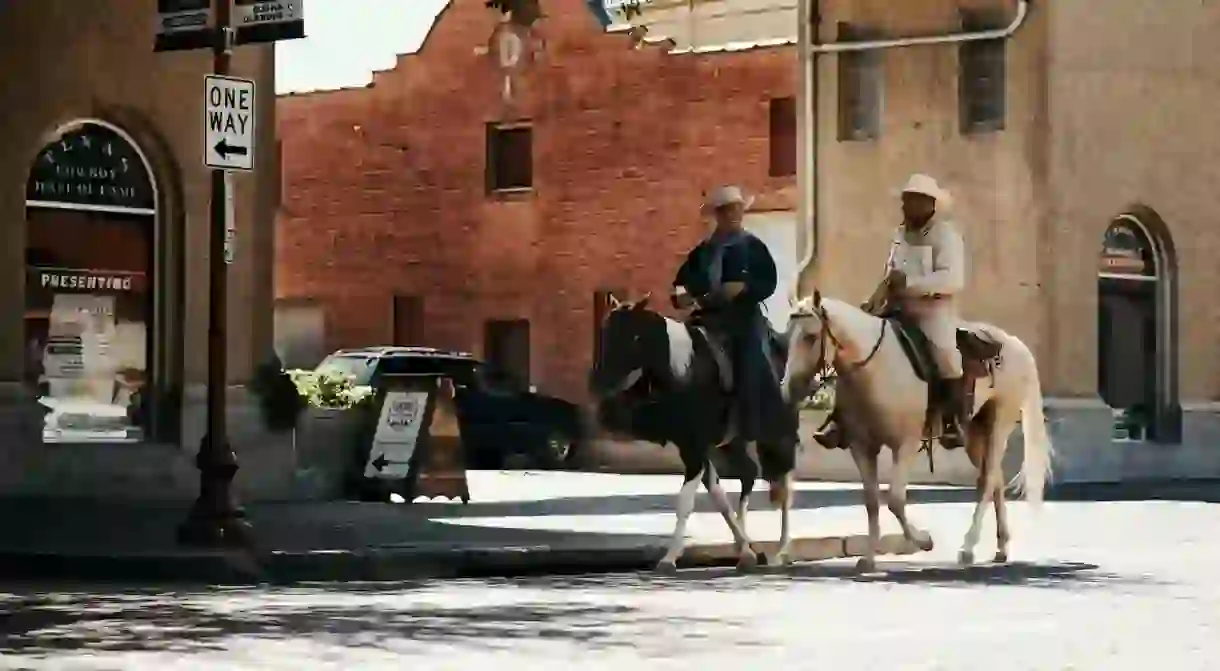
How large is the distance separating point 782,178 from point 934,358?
76.9 feet

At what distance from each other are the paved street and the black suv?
21.0 metres

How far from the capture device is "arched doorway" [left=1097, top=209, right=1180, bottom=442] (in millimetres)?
35281

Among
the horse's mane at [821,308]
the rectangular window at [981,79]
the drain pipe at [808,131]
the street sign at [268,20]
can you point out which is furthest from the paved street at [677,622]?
the drain pipe at [808,131]

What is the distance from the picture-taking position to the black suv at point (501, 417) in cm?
3972

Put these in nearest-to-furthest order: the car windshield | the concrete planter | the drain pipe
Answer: the concrete planter < the drain pipe < the car windshield

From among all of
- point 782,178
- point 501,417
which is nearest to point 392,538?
point 501,417

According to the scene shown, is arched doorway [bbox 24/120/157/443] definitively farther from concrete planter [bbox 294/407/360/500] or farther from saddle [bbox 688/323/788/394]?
saddle [bbox 688/323/788/394]

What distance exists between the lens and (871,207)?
3625 cm

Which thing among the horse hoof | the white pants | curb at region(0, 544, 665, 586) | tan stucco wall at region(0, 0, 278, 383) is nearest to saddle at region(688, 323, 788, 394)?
the white pants

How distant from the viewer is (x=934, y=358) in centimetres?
1781

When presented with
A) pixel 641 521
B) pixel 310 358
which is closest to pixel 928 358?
pixel 641 521

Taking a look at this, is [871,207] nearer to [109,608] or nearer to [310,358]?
[310,358]

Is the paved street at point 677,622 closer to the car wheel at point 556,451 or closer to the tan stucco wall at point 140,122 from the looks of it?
the tan stucco wall at point 140,122

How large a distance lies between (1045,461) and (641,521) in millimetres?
→ 4725
